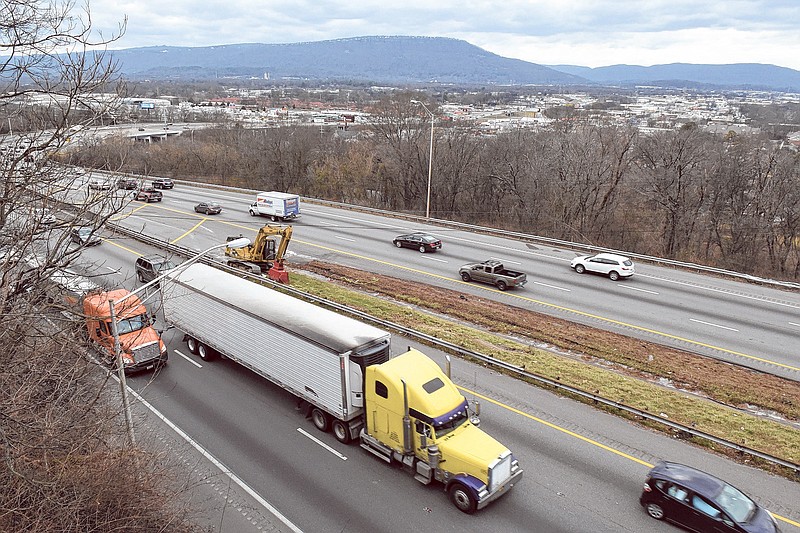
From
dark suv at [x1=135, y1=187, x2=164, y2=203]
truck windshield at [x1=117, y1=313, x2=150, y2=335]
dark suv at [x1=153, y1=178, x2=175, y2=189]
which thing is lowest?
dark suv at [x1=153, y1=178, x2=175, y2=189]

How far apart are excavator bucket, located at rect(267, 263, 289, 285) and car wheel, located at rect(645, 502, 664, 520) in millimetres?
21568

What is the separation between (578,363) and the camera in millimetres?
20828

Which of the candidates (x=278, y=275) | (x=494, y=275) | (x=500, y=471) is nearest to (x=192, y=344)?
(x=278, y=275)

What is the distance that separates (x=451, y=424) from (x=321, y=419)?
4.53m

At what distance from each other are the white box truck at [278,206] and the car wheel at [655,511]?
127ft

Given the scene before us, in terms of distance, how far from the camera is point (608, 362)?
21312 mm

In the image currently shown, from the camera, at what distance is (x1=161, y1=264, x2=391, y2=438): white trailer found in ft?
48.0

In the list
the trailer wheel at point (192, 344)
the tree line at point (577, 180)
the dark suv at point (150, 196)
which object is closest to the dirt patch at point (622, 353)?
the trailer wheel at point (192, 344)

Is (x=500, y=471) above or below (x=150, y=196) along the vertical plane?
above

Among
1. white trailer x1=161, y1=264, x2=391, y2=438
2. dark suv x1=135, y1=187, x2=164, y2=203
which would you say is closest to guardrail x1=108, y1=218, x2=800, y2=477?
white trailer x1=161, y1=264, x2=391, y2=438

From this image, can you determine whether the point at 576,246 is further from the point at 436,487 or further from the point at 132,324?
the point at 132,324

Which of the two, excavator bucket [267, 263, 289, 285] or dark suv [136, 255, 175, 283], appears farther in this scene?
excavator bucket [267, 263, 289, 285]

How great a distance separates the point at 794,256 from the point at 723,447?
1403 inches

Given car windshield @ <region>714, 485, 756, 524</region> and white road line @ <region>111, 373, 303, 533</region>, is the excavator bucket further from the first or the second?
car windshield @ <region>714, 485, 756, 524</region>
